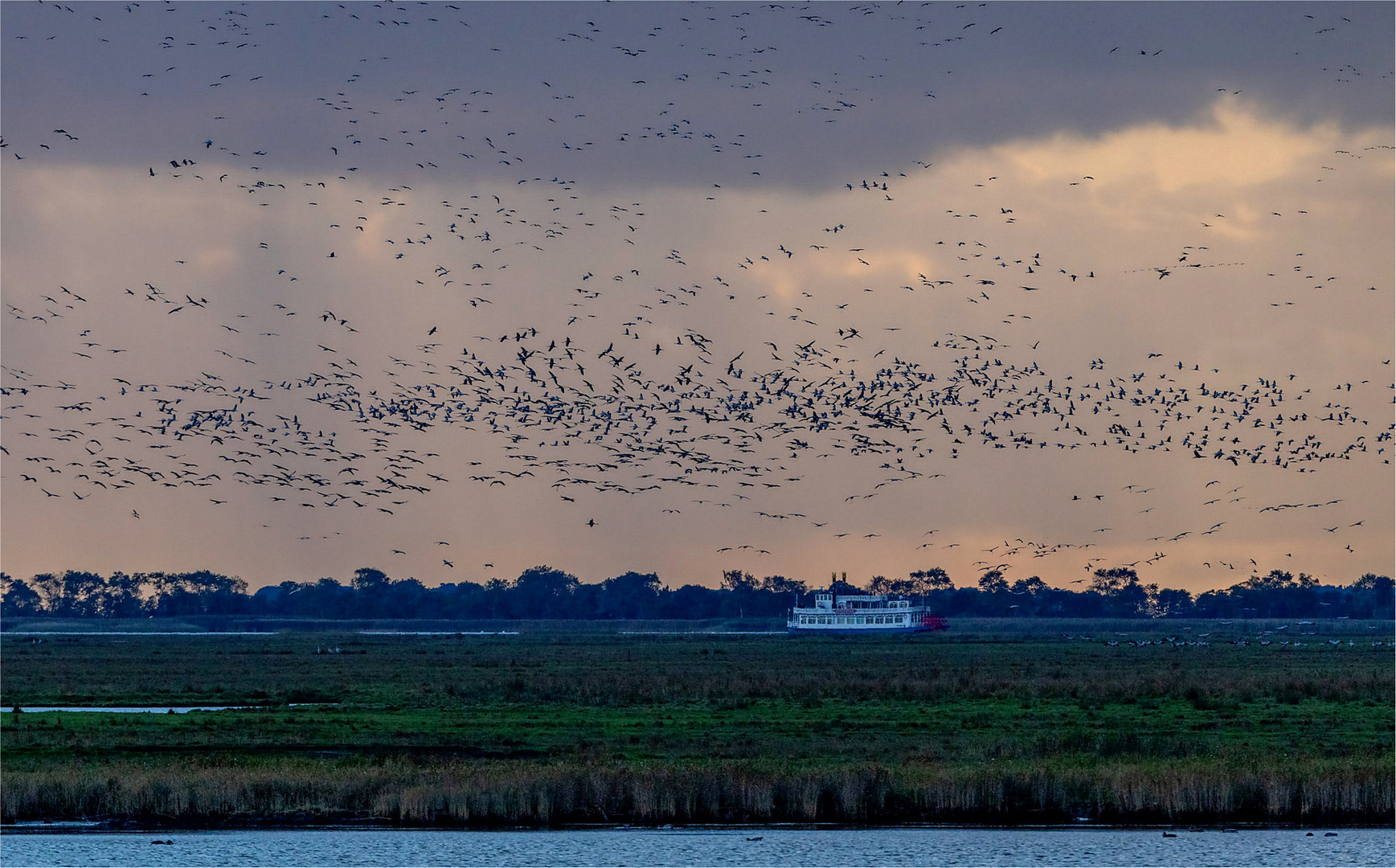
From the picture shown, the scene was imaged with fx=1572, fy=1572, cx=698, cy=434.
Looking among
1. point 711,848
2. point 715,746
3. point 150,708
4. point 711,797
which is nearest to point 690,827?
point 711,797

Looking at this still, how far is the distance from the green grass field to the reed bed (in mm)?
57

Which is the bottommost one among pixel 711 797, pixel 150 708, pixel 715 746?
pixel 711 797

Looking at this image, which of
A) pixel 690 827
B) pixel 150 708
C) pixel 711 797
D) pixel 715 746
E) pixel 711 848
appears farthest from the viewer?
pixel 150 708

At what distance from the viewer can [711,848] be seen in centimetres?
3466

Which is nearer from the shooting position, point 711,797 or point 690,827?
point 690,827

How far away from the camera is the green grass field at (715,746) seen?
37.4 metres

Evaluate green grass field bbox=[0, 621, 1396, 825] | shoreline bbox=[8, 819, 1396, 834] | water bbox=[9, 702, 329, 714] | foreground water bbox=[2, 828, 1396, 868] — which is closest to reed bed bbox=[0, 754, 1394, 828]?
green grass field bbox=[0, 621, 1396, 825]

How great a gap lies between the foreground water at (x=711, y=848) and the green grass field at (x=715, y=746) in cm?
109

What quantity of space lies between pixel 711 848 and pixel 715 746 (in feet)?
38.9

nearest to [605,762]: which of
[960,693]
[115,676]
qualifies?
[960,693]

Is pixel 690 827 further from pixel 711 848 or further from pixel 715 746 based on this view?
pixel 715 746

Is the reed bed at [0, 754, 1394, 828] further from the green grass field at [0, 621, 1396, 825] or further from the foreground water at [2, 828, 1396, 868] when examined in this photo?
the foreground water at [2, 828, 1396, 868]

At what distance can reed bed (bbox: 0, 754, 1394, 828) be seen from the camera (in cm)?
3712

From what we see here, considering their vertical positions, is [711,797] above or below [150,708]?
below
